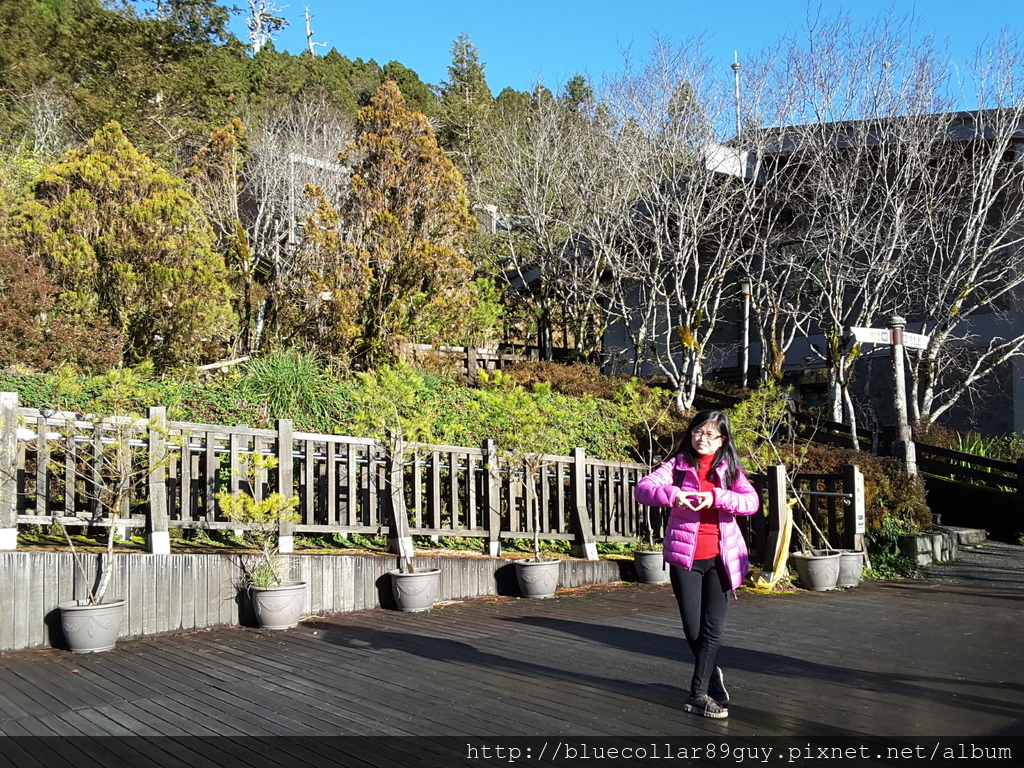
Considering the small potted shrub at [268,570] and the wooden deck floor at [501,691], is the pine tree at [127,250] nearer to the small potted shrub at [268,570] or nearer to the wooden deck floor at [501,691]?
the small potted shrub at [268,570]

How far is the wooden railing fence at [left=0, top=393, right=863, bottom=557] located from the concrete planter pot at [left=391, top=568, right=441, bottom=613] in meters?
0.73

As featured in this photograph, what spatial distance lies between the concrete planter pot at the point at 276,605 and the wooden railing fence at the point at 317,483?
0.97m

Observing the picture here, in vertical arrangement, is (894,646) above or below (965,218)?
Answer: below

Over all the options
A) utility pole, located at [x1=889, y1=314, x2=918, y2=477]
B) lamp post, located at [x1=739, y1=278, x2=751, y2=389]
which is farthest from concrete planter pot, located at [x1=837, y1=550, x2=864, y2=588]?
lamp post, located at [x1=739, y1=278, x2=751, y2=389]

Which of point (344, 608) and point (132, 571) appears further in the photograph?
point (344, 608)

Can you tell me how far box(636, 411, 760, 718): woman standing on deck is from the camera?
14.2ft

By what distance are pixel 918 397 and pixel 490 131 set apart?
1604 centimetres

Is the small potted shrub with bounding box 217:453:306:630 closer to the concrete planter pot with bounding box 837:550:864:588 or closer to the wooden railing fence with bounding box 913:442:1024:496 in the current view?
the concrete planter pot with bounding box 837:550:864:588

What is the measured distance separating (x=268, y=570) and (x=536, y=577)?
280 cm

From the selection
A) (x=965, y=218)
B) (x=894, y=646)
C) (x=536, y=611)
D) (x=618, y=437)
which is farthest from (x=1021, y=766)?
(x=965, y=218)

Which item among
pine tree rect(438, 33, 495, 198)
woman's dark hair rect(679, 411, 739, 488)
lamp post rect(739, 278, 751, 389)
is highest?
pine tree rect(438, 33, 495, 198)

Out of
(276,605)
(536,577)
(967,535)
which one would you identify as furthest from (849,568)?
(276,605)

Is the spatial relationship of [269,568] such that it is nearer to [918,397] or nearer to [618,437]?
[618,437]

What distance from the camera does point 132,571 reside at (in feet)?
21.1
